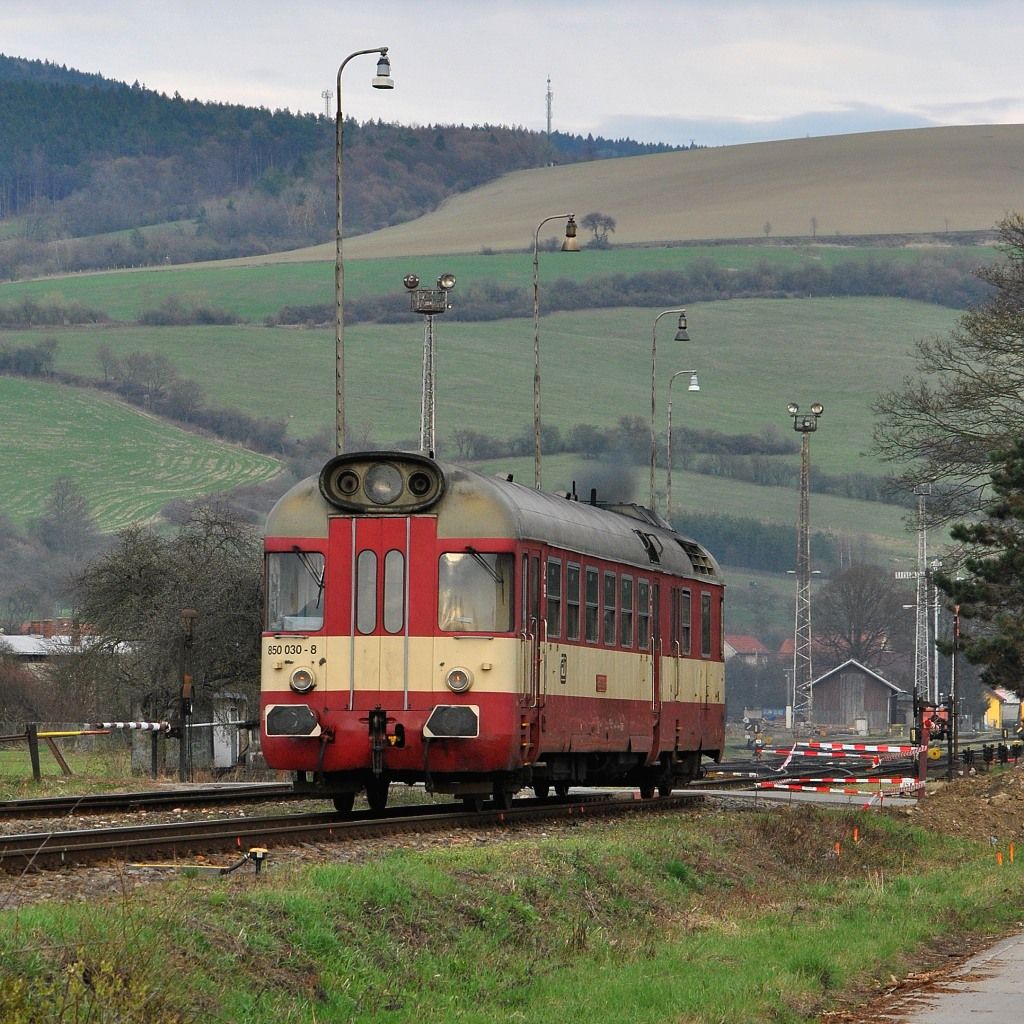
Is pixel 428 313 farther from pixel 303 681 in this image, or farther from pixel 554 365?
pixel 554 365

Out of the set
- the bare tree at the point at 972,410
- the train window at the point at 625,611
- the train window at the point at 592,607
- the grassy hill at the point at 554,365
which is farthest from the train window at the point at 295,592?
the grassy hill at the point at 554,365

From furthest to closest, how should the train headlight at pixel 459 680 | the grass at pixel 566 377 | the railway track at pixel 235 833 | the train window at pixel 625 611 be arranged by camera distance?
the grass at pixel 566 377 → the train window at pixel 625 611 → the train headlight at pixel 459 680 → the railway track at pixel 235 833

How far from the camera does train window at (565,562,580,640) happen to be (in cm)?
2261

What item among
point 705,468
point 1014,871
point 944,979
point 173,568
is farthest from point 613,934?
point 705,468

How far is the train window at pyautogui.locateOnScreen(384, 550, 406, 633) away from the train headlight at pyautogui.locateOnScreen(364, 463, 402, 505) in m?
0.61

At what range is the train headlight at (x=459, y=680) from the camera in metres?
20.4

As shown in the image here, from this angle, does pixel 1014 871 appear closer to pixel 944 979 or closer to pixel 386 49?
pixel 944 979

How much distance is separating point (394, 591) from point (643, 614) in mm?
5754

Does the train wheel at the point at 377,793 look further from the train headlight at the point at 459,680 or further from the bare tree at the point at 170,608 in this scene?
the bare tree at the point at 170,608

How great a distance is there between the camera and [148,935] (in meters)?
11.0

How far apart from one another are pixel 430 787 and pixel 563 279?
175832mm

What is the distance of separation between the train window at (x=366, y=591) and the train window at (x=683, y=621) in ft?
24.4

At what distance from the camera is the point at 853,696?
138 meters

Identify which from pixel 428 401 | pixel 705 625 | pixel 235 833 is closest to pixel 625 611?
pixel 705 625
